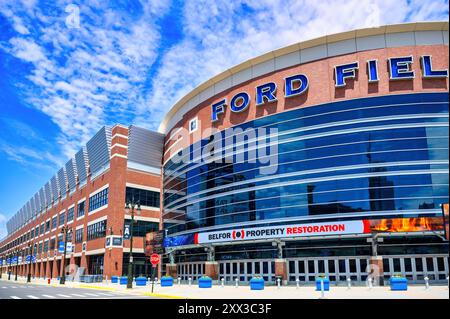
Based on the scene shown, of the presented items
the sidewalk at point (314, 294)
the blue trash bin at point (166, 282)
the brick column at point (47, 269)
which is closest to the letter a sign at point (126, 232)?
the blue trash bin at point (166, 282)

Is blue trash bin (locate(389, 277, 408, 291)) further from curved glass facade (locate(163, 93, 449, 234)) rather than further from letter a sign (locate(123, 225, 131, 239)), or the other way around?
letter a sign (locate(123, 225, 131, 239))

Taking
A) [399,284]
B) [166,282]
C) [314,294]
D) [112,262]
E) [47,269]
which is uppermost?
[112,262]

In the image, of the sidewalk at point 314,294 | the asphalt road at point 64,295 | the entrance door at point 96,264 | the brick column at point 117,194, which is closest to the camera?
the sidewalk at point 314,294

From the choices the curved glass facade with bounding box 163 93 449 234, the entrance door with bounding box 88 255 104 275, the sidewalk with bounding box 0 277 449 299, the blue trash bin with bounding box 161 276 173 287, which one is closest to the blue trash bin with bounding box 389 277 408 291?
the sidewalk with bounding box 0 277 449 299

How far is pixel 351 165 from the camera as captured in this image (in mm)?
39250

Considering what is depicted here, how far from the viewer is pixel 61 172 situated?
3575 inches

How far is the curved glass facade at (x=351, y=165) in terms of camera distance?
1476 inches

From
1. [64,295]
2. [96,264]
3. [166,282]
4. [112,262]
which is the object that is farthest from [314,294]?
[96,264]

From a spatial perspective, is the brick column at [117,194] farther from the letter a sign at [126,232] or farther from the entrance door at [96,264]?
the entrance door at [96,264]

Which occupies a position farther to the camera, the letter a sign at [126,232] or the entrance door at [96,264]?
the entrance door at [96,264]

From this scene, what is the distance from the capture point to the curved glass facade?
37500 millimetres

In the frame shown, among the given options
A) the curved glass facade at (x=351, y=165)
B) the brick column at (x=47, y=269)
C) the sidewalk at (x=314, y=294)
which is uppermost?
the curved glass facade at (x=351, y=165)

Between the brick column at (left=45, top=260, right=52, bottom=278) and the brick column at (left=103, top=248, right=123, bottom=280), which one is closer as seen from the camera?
the brick column at (left=103, top=248, right=123, bottom=280)

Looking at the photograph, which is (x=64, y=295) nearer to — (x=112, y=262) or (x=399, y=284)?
(x=399, y=284)
